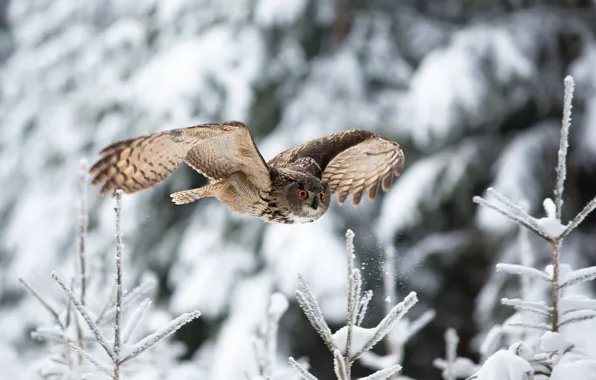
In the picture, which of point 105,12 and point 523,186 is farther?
point 105,12

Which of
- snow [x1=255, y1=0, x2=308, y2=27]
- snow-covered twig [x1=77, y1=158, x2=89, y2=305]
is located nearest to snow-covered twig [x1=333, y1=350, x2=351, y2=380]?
snow-covered twig [x1=77, y1=158, x2=89, y2=305]

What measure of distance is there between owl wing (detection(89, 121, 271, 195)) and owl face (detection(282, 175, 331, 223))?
0.05m

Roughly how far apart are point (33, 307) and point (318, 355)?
2.58 metres

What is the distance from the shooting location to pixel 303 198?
51.8 inches

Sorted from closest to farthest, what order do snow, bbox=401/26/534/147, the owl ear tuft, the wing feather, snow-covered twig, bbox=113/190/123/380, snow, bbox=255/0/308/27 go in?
1. snow-covered twig, bbox=113/190/123/380
2. the owl ear tuft
3. the wing feather
4. snow, bbox=401/26/534/147
5. snow, bbox=255/0/308/27

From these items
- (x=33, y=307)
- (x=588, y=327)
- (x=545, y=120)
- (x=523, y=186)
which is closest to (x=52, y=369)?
(x=588, y=327)

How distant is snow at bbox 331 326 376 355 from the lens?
1051mm

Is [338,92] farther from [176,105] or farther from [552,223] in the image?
[552,223]

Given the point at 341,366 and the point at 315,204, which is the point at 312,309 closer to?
the point at 341,366

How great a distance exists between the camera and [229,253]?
490 centimetres

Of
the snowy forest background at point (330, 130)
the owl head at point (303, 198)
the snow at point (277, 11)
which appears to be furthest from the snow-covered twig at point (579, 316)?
the snow at point (277, 11)

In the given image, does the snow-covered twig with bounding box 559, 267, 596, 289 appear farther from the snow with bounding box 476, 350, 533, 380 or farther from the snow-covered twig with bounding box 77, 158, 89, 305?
the snow-covered twig with bounding box 77, 158, 89, 305

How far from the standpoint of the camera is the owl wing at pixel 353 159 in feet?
5.16

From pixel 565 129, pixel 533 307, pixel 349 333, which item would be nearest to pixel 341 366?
pixel 349 333
